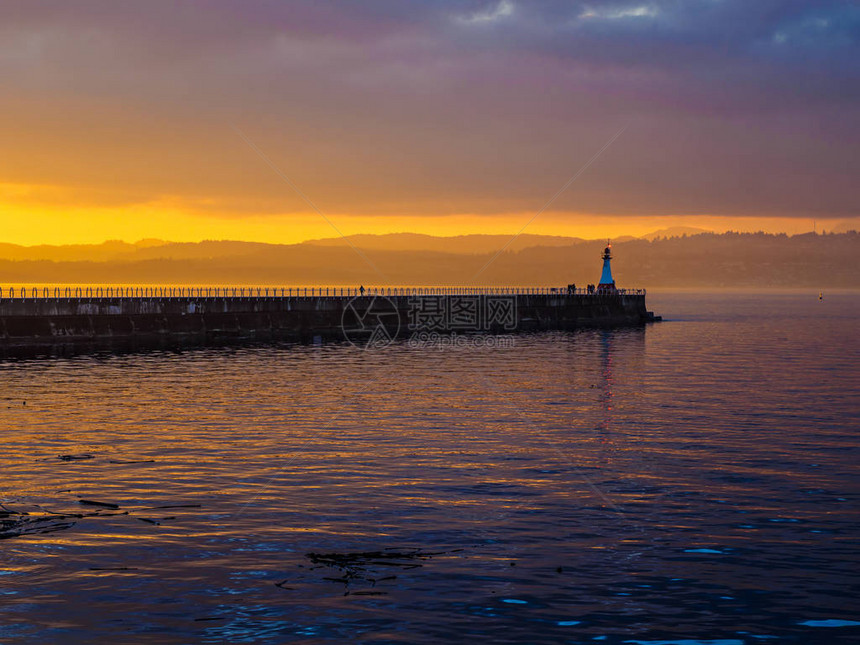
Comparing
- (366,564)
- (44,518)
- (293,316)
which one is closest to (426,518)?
(366,564)

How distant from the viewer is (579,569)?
17.2 m

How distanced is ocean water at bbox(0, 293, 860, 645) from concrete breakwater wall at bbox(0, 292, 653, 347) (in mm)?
38857

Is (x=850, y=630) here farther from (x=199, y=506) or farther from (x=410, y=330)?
(x=410, y=330)

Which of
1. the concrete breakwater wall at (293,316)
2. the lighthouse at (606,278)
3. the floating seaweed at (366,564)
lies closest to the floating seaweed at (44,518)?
the floating seaweed at (366,564)

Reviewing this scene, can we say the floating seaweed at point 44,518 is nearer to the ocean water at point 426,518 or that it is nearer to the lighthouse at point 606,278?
the ocean water at point 426,518

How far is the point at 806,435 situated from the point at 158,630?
27.6 meters

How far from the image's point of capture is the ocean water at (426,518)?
1470 cm

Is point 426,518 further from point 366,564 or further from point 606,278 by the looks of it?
point 606,278

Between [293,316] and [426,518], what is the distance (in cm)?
8425

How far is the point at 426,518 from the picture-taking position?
2103 centimetres

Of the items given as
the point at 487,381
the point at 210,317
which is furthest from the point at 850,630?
the point at 210,317

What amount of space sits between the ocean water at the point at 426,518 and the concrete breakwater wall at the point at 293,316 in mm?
38857

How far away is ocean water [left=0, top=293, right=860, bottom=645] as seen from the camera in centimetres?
1470

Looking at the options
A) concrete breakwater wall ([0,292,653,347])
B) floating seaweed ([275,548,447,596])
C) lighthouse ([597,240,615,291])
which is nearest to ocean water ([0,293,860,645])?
floating seaweed ([275,548,447,596])
